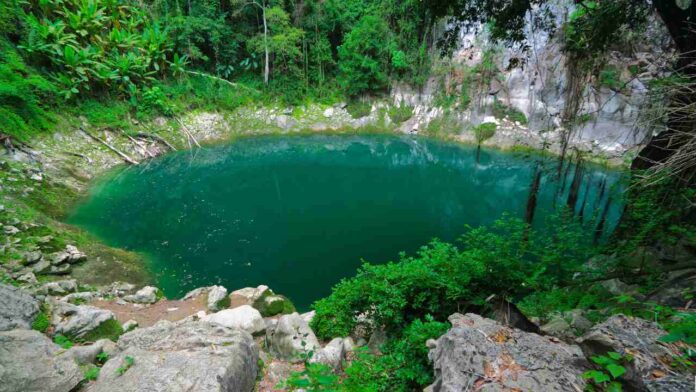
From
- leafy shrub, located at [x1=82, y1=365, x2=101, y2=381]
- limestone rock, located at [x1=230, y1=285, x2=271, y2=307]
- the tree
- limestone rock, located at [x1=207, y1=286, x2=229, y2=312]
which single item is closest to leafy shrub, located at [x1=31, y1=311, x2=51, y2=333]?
leafy shrub, located at [x1=82, y1=365, x2=101, y2=381]

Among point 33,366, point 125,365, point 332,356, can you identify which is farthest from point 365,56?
point 33,366

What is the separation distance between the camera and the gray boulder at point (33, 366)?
2957 millimetres

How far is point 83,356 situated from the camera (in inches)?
158

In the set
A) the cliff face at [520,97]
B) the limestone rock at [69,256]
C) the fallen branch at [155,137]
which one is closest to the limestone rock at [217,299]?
the limestone rock at [69,256]

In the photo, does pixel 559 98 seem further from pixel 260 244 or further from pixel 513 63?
pixel 260 244

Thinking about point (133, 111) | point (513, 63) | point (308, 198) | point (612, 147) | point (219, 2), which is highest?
point (219, 2)

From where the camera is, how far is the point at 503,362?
233 centimetres

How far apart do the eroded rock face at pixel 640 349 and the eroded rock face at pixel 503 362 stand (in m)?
0.17

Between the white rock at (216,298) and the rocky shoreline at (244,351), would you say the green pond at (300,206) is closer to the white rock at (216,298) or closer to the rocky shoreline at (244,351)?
the white rock at (216,298)

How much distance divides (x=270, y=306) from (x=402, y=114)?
23616mm

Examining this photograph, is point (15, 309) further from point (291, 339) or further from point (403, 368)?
point (403, 368)

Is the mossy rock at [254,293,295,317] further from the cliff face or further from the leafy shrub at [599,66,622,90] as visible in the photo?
the cliff face

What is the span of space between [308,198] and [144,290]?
849 centimetres

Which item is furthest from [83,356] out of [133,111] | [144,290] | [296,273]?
[133,111]
